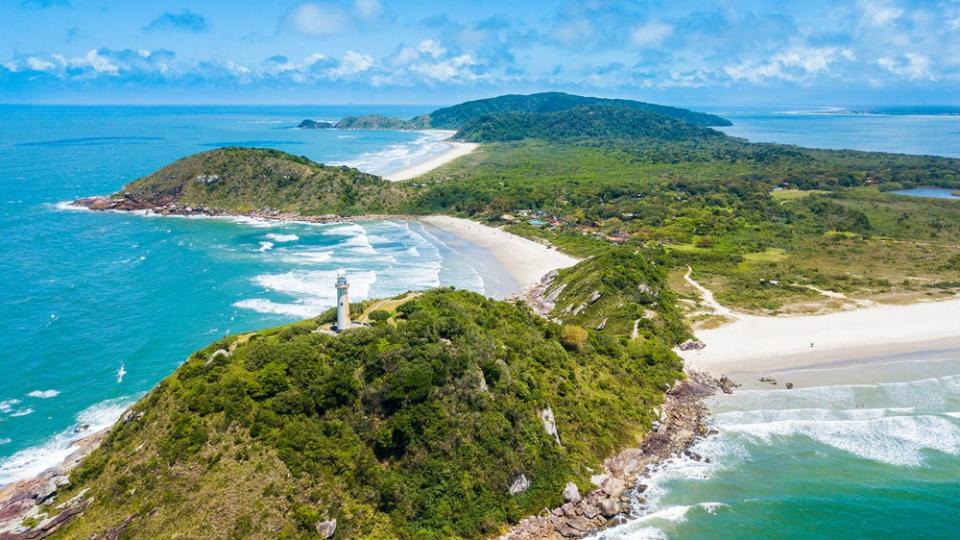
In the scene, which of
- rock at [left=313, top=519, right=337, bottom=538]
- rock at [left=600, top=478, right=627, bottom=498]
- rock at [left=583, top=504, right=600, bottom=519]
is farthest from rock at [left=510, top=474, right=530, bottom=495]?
rock at [left=313, top=519, right=337, bottom=538]

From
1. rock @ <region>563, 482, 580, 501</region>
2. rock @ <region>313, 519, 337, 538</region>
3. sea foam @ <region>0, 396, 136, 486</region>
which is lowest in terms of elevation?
sea foam @ <region>0, 396, 136, 486</region>

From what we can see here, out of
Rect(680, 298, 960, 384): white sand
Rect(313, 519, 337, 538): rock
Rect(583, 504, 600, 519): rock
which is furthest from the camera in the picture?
Rect(680, 298, 960, 384): white sand

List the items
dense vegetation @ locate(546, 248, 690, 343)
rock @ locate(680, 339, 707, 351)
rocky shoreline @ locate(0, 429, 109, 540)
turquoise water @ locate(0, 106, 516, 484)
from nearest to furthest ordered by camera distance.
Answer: rocky shoreline @ locate(0, 429, 109, 540)
turquoise water @ locate(0, 106, 516, 484)
rock @ locate(680, 339, 707, 351)
dense vegetation @ locate(546, 248, 690, 343)

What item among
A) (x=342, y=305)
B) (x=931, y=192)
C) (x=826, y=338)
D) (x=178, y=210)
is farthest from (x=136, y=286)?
(x=931, y=192)

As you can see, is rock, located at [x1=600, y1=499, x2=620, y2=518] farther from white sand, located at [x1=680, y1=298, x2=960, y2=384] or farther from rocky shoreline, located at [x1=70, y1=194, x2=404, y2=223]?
rocky shoreline, located at [x1=70, y1=194, x2=404, y2=223]

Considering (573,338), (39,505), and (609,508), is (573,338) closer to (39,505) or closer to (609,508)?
(609,508)

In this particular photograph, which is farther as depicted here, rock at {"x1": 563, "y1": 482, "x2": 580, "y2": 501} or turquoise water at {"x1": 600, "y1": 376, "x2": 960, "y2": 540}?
rock at {"x1": 563, "y1": 482, "x2": 580, "y2": 501}

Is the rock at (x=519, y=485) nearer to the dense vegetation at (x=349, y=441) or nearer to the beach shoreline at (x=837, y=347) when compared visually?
the dense vegetation at (x=349, y=441)

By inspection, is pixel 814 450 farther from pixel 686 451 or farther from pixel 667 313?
pixel 667 313
